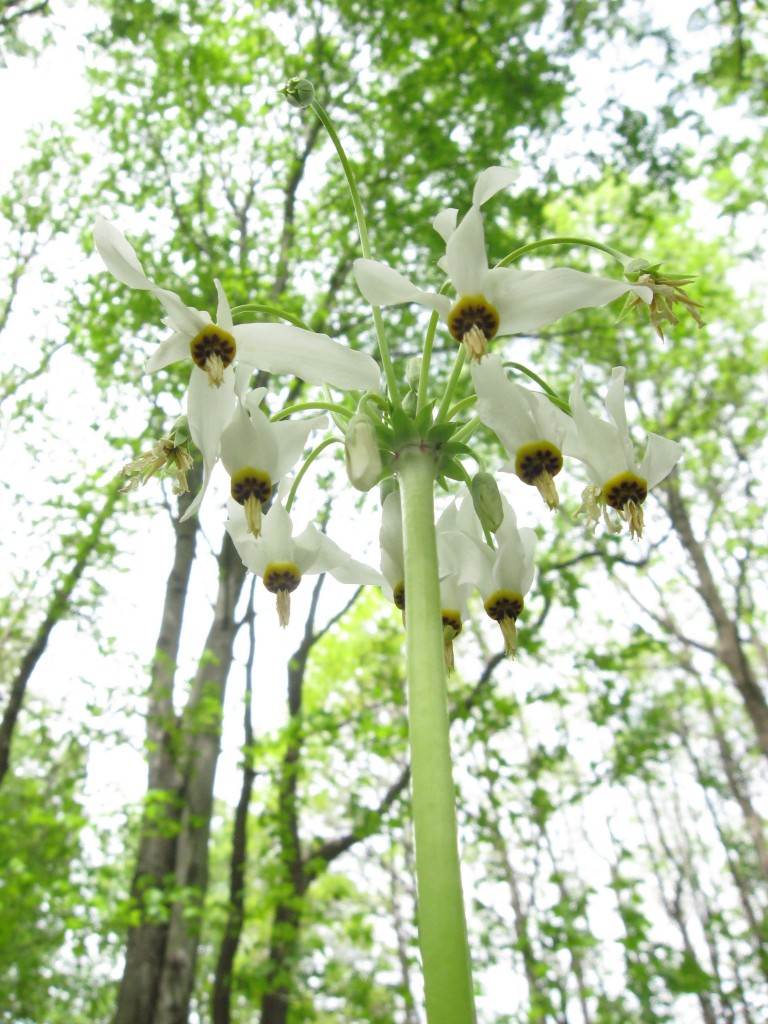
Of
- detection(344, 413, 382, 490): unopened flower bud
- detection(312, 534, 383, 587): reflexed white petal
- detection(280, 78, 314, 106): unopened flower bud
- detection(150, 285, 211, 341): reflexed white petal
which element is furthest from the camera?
detection(280, 78, 314, 106): unopened flower bud

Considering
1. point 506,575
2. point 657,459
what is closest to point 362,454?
point 506,575

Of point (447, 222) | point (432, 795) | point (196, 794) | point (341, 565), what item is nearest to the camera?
point (432, 795)

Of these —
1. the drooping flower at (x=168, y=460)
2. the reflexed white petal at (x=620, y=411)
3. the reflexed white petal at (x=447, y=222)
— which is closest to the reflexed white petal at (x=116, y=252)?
the drooping flower at (x=168, y=460)

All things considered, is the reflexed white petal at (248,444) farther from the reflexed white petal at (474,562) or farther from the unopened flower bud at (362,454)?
the reflexed white petal at (474,562)

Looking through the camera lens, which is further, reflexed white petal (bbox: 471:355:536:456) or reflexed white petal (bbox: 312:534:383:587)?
reflexed white petal (bbox: 312:534:383:587)

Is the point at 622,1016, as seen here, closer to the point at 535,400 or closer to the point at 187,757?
the point at 187,757

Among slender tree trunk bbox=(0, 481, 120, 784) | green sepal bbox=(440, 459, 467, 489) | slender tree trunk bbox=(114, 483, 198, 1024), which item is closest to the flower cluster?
green sepal bbox=(440, 459, 467, 489)

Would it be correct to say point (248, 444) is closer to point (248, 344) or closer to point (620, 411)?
point (248, 344)

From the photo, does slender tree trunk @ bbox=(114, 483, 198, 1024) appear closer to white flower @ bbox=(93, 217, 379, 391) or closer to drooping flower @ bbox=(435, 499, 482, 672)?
drooping flower @ bbox=(435, 499, 482, 672)
